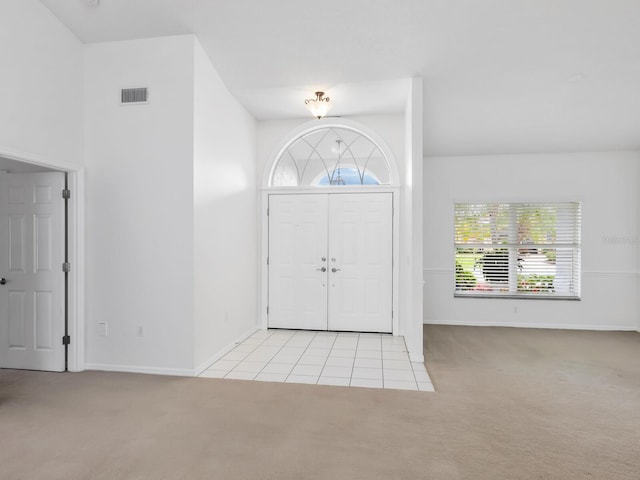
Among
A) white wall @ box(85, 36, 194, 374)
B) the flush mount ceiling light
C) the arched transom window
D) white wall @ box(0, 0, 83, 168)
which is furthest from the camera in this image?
the arched transom window

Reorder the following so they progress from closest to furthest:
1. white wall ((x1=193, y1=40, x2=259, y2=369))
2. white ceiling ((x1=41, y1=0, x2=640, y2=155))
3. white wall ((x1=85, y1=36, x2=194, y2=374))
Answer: white ceiling ((x1=41, y1=0, x2=640, y2=155))
white wall ((x1=85, y1=36, x2=194, y2=374))
white wall ((x1=193, y1=40, x2=259, y2=369))

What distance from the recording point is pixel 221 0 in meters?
3.30

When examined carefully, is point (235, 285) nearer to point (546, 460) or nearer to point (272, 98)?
point (272, 98)

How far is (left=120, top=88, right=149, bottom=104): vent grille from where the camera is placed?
368cm

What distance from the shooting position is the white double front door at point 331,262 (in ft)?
17.3

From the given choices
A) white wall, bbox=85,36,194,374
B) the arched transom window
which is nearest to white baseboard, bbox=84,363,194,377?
white wall, bbox=85,36,194,374

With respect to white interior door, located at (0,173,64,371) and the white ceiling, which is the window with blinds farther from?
white interior door, located at (0,173,64,371)

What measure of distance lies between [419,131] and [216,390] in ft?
10.9

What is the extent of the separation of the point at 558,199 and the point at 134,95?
6.02 meters

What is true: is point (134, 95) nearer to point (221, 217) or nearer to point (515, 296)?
point (221, 217)

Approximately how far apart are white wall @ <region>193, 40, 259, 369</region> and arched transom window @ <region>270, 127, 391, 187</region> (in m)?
0.55

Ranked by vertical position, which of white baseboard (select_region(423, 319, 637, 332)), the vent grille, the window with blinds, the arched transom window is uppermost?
the vent grille

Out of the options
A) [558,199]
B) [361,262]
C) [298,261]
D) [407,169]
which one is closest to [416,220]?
[407,169]

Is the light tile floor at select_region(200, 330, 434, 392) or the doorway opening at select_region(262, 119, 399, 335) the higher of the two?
the doorway opening at select_region(262, 119, 399, 335)
